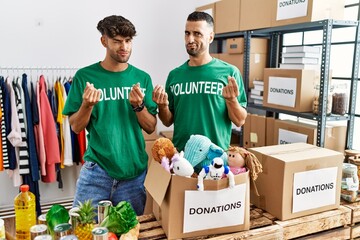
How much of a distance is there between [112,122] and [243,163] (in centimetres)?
65

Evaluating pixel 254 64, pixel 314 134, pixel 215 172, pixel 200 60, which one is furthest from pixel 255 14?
pixel 215 172

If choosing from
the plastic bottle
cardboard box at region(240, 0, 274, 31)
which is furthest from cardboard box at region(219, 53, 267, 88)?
the plastic bottle

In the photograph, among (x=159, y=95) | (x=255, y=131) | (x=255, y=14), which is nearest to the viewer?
(x=159, y=95)

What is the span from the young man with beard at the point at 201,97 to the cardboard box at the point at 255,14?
1.09m

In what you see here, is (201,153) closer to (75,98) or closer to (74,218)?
(74,218)

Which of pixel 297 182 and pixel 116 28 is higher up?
pixel 116 28

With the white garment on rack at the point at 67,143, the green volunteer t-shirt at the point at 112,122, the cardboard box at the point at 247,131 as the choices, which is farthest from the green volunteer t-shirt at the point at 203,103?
the white garment on rack at the point at 67,143

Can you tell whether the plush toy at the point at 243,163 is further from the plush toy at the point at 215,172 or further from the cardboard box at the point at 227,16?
the cardboard box at the point at 227,16

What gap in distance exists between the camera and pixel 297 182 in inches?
54.3

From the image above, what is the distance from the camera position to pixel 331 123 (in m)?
2.44

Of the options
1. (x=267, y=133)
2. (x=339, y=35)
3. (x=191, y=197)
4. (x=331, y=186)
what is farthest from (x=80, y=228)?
(x=339, y=35)

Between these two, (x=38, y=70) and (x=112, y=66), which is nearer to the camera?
(x=112, y=66)

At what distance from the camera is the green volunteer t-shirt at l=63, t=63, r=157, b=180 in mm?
1559

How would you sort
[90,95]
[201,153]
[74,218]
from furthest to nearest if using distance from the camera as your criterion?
[90,95]
[201,153]
[74,218]
